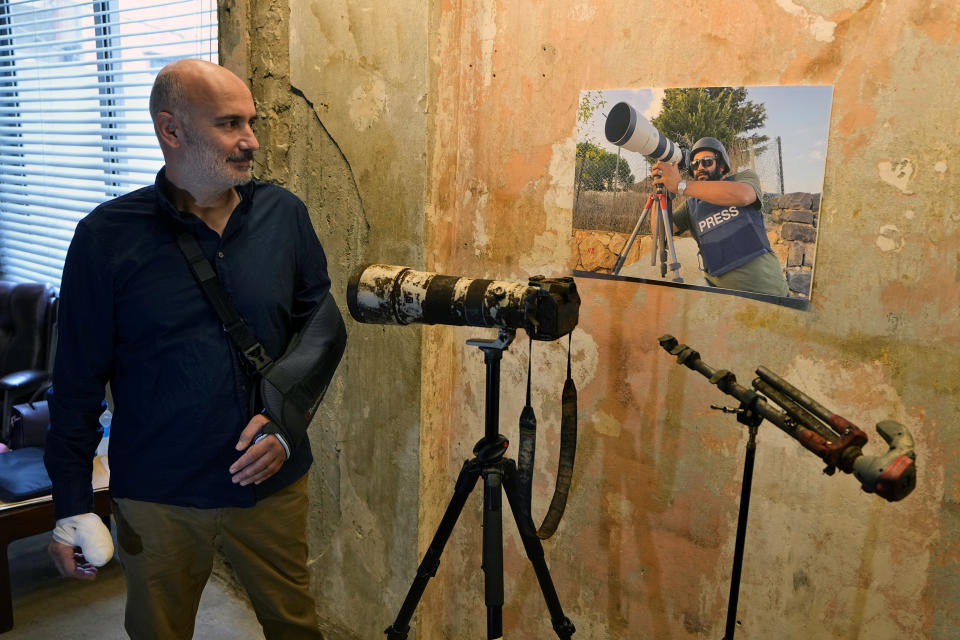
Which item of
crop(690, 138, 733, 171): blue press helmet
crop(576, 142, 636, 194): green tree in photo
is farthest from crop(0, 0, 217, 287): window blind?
crop(690, 138, 733, 171): blue press helmet

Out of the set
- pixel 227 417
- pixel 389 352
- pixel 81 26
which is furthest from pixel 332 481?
pixel 81 26

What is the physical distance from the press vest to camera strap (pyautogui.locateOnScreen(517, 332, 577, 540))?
409 millimetres

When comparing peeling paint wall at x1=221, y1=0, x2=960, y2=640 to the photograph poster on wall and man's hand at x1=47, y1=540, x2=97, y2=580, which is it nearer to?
the photograph poster on wall

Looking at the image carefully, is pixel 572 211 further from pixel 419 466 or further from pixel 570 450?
pixel 419 466

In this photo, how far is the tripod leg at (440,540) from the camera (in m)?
1.52

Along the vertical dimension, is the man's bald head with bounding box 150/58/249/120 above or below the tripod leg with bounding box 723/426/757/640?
above

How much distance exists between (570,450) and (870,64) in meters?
1.02

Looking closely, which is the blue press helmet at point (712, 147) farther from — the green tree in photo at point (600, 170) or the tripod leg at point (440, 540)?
the tripod leg at point (440, 540)

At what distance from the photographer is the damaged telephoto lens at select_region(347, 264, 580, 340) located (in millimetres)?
1328

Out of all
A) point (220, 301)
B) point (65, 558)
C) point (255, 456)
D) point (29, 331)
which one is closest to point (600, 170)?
point (220, 301)

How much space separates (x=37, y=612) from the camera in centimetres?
252

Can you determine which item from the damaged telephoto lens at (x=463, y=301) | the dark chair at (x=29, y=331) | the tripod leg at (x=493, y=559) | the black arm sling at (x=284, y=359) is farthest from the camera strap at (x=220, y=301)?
the dark chair at (x=29, y=331)

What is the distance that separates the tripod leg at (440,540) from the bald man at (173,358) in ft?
1.31

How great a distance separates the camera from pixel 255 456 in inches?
60.4
